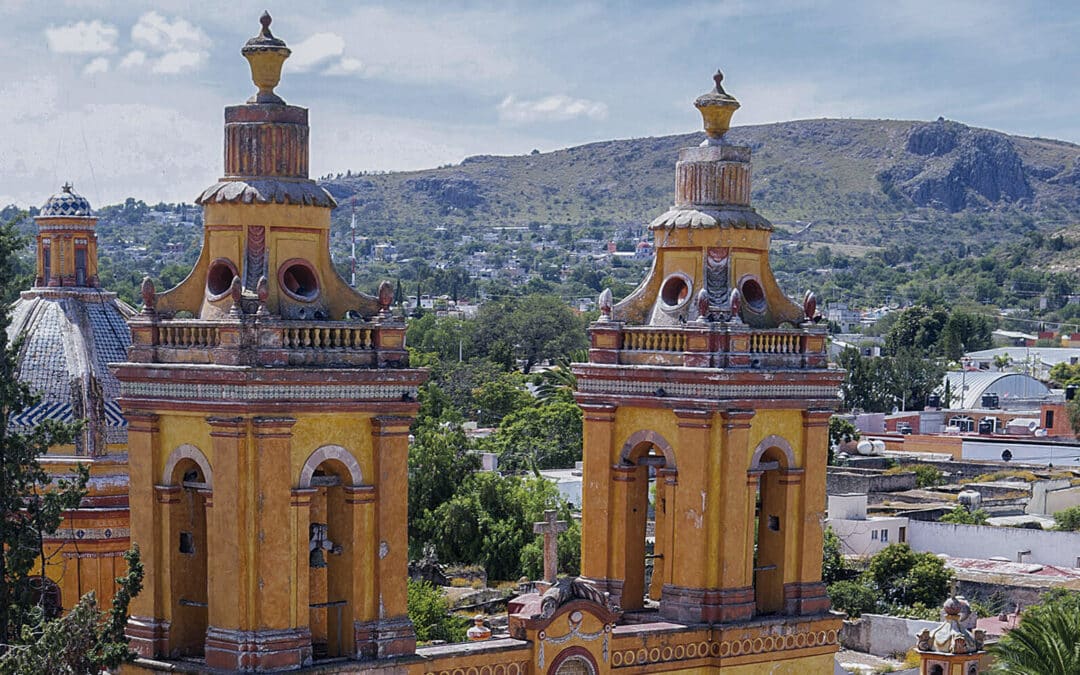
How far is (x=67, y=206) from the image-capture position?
24.9 m

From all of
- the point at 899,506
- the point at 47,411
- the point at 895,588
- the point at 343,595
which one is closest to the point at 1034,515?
the point at 899,506

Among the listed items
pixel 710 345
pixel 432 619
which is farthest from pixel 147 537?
pixel 432 619

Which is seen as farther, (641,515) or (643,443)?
(641,515)

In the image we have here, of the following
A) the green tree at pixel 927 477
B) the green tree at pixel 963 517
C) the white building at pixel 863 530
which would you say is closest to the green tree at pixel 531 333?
the green tree at pixel 927 477

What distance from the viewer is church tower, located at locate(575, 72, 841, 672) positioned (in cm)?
1823

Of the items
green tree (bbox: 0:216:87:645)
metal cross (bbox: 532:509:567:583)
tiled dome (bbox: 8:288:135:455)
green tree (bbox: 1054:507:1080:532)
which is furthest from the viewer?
green tree (bbox: 1054:507:1080:532)

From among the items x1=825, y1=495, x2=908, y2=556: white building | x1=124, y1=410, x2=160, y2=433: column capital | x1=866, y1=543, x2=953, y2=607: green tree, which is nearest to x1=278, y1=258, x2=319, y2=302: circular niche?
x1=124, y1=410, x2=160, y2=433: column capital

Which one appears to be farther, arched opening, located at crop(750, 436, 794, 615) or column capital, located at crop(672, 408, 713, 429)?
arched opening, located at crop(750, 436, 794, 615)

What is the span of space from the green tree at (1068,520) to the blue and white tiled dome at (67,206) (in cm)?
3270

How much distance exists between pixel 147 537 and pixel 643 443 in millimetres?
5401

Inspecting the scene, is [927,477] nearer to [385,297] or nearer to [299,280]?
[385,297]

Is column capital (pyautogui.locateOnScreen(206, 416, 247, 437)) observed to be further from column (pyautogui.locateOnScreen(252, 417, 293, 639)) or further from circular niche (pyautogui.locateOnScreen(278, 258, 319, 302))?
circular niche (pyautogui.locateOnScreen(278, 258, 319, 302))

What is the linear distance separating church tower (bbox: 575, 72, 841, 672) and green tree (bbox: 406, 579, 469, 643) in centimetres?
1183

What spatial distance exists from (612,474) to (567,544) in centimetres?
2094
